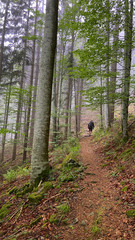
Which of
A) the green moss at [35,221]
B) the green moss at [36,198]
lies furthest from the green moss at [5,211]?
the green moss at [35,221]

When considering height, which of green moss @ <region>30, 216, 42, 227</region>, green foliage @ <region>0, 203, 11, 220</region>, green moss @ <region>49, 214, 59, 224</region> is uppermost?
green moss @ <region>49, 214, 59, 224</region>

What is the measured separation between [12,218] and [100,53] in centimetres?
675

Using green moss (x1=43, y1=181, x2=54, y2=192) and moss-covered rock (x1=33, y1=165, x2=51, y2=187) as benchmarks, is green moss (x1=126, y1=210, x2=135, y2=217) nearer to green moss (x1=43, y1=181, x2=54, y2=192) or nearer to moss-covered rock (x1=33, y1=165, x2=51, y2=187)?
green moss (x1=43, y1=181, x2=54, y2=192)

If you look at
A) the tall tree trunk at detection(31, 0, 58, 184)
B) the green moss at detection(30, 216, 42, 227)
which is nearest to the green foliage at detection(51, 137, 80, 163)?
the tall tree trunk at detection(31, 0, 58, 184)

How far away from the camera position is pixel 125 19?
5.43 metres

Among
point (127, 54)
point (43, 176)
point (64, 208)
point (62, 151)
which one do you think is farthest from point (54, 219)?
point (127, 54)

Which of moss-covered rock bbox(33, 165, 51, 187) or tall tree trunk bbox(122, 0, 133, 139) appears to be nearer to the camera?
moss-covered rock bbox(33, 165, 51, 187)

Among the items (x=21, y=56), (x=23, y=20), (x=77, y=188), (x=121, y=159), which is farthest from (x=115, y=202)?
(x=23, y=20)

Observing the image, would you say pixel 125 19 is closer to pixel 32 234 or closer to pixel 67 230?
pixel 67 230

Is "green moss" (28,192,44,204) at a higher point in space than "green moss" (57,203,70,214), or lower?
lower

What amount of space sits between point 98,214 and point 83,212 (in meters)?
0.37

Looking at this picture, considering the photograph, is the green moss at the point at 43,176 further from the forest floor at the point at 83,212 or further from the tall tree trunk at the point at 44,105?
the forest floor at the point at 83,212

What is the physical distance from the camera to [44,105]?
4625 millimetres

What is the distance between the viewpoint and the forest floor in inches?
91.7
